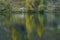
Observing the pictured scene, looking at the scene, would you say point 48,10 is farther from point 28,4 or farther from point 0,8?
point 0,8

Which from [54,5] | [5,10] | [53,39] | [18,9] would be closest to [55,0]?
[54,5]

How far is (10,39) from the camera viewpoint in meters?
7.39

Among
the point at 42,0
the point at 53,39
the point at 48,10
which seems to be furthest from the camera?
the point at 48,10

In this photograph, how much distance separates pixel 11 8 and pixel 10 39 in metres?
18.6

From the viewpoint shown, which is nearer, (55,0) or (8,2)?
(8,2)

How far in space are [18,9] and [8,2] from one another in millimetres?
1821

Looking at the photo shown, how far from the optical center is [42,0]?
24531 millimetres

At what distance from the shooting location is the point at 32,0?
83.0 ft

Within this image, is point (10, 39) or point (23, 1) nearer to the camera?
point (10, 39)

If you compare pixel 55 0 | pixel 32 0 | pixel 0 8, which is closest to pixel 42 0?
pixel 32 0

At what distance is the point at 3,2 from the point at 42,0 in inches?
175

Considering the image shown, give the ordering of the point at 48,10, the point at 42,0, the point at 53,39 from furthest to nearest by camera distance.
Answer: the point at 48,10 < the point at 42,0 < the point at 53,39

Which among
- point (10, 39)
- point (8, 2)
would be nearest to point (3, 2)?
point (8, 2)

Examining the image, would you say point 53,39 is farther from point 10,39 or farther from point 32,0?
point 32,0
